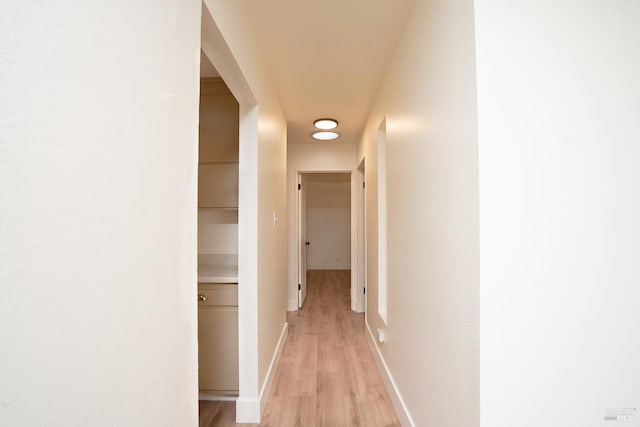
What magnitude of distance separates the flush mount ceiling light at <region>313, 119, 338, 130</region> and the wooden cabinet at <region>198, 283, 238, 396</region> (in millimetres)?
2187

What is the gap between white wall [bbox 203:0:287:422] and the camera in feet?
5.20

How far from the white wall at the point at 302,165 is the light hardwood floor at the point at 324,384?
0.60m

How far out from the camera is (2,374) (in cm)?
42

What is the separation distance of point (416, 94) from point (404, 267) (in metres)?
1.02

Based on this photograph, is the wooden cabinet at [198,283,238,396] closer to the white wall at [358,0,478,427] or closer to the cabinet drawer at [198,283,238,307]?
the cabinet drawer at [198,283,238,307]

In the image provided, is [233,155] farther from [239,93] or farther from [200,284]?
[200,284]

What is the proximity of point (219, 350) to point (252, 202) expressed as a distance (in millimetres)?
1140

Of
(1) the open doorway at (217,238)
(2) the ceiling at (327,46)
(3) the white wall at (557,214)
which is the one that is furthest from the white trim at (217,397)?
(2) the ceiling at (327,46)

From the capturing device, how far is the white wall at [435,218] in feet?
3.51

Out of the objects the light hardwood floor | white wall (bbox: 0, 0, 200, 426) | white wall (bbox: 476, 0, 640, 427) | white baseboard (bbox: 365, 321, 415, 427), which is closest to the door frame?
the light hardwood floor

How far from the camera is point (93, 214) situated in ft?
1.91

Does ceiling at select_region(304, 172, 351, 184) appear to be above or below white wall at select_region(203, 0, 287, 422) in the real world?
above

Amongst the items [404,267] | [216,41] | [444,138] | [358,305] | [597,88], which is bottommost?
[358,305]

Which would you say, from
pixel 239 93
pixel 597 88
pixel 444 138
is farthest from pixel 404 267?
pixel 239 93
